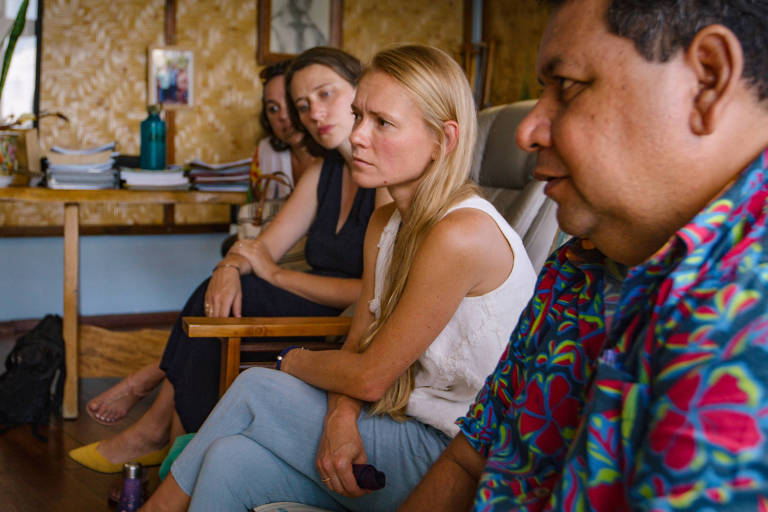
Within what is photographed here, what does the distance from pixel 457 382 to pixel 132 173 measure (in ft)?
5.97

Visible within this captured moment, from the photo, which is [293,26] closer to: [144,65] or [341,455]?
[144,65]

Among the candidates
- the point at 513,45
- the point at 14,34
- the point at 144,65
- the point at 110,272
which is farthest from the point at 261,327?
the point at 513,45

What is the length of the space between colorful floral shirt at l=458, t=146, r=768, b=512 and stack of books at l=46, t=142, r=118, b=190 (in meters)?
2.35

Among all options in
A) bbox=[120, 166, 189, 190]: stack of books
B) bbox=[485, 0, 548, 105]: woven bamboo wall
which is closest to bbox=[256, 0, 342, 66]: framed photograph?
bbox=[485, 0, 548, 105]: woven bamboo wall

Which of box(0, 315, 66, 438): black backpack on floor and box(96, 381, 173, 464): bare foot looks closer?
box(96, 381, 173, 464): bare foot

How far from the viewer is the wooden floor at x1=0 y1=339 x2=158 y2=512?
205 cm

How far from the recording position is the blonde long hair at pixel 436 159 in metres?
1.37

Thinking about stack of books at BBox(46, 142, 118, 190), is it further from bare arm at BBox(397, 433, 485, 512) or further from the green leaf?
bare arm at BBox(397, 433, 485, 512)

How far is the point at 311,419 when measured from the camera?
1306mm

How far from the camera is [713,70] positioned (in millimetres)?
565

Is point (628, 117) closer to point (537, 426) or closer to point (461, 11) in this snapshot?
point (537, 426)

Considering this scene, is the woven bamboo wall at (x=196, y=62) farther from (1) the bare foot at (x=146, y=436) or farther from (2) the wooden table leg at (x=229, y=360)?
(2) the wooden table leg at (x=229, y=360)

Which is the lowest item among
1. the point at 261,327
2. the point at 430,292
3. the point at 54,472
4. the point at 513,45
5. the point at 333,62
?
the point at 54,472

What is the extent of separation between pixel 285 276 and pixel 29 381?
1.21 meters
